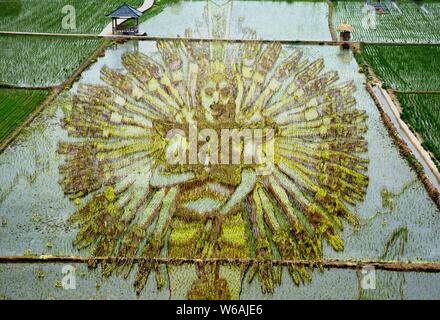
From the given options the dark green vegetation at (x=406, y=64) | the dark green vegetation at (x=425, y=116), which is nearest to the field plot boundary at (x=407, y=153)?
the dark green vegetation at (x=425, y=116)

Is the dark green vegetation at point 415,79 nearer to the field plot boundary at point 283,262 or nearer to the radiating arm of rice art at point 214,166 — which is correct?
the radiating arm of rice art at point 214,166

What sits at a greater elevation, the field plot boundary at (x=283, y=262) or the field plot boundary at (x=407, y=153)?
the field plot boundary at (x=407, y=153)

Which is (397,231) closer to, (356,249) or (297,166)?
(356,249)

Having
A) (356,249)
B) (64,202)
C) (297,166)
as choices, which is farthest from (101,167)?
(356,249)

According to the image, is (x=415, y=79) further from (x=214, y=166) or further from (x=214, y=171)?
(x=214, y=171)

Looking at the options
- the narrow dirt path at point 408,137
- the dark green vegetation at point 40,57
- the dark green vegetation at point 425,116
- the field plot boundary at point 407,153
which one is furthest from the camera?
the dark green vegetation at point 40,57

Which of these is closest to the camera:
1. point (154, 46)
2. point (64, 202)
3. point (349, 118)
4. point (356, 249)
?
point (356, 249)
